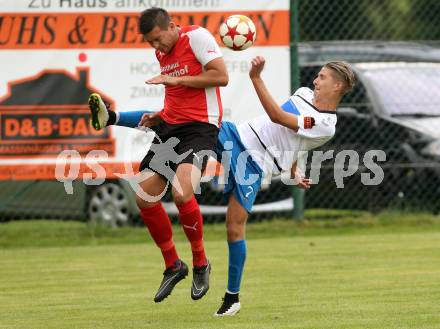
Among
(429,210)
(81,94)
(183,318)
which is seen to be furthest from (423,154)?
(183,318)

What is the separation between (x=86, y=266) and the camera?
9.88m

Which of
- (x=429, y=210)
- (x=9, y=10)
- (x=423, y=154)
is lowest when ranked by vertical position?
(x=429, y=210)

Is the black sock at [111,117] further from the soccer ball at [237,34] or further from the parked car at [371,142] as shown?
the parked car at [371,142]

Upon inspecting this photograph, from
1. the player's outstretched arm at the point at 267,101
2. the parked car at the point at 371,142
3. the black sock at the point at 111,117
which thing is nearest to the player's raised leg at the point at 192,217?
the player's outstretched arm at the point at 267,101

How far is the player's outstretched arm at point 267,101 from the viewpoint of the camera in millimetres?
6871

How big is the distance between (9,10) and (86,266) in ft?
9.97

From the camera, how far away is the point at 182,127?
739 centimetres

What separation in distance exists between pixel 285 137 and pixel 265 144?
143 millimetres

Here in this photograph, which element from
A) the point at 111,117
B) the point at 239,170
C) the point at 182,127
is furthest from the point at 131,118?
the point at 239,170

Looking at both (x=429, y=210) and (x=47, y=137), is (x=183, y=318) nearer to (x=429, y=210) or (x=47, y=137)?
(x=47, y=137)

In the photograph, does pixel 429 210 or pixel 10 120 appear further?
pixel 429 210

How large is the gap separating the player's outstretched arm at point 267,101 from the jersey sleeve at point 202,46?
1.54ft

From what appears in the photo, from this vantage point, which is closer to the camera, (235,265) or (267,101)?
(267,101)

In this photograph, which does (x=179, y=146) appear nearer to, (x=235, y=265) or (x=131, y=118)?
(x=131, y=118)
